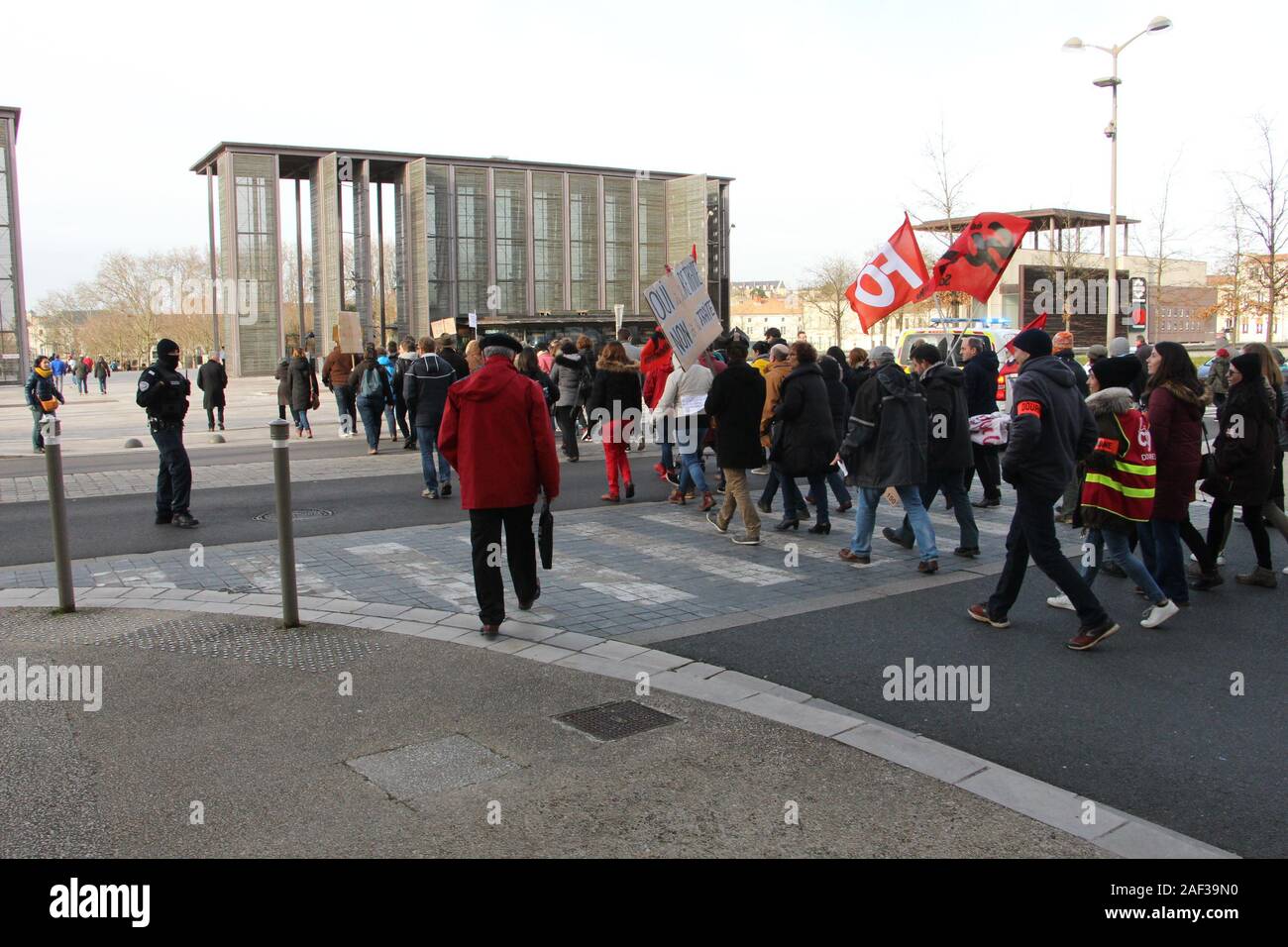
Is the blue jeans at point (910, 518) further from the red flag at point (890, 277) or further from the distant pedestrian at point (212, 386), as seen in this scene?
the distant pedestrian at point (212, 386)

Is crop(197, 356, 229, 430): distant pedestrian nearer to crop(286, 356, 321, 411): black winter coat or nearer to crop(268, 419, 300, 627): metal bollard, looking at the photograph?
crop(286, 356, 321, 411): black winter coat

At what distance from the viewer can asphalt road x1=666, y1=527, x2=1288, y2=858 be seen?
431 cm

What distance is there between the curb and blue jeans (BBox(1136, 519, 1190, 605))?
3211mm

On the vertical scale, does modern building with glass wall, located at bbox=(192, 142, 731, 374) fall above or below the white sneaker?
above

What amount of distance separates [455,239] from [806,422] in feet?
182

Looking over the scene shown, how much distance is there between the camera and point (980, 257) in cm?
1205

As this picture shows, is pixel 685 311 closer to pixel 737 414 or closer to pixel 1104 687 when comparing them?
pixel 737 414

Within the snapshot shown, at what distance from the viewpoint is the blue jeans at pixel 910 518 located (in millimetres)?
8367

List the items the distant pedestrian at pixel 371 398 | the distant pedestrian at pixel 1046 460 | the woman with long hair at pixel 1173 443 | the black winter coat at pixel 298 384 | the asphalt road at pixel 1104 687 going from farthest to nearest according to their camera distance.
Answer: the black winter coat at pixel 298 384 < the distant pedestrian at pixel 371 398 < the woman with long hair at pixel 1173 443 < the distant pedestrian at pixel 1046 460 < the asphalt road at pixel 1104 687

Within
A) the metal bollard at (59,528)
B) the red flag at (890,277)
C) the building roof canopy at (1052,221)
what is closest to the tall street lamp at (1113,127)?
the building roof canopy at (1052,221)

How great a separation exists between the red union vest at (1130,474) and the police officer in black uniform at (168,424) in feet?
26.5

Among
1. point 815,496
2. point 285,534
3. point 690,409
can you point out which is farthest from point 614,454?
point 285,534

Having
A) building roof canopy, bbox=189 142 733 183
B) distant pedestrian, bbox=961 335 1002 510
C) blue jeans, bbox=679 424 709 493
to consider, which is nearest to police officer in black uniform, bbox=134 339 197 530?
blue jeans, bbox=679 424 709 493
